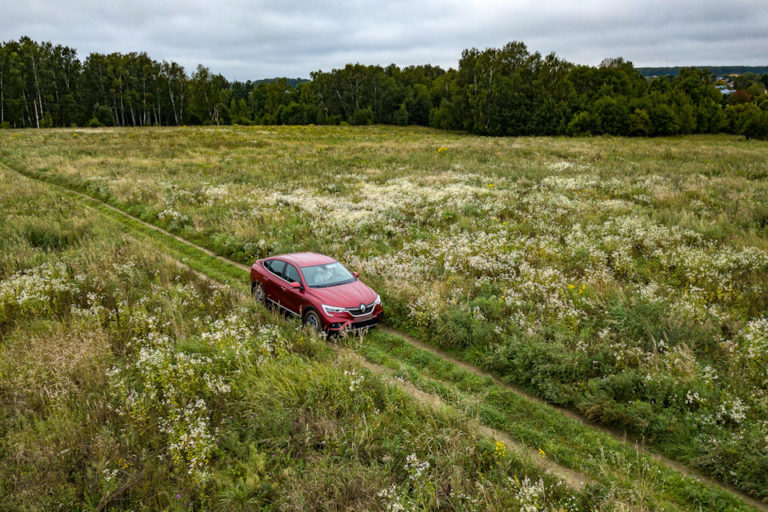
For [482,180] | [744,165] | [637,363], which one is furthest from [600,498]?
[744,165]

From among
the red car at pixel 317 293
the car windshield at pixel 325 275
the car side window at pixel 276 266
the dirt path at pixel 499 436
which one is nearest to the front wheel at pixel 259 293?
the red car at pixel 317 293

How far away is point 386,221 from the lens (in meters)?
20.5

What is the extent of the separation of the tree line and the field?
57.3m

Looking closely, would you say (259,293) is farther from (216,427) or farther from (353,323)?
(216,427)

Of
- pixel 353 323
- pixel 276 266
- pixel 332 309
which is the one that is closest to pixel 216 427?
pixel 332 309

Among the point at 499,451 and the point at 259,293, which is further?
the point at 259,293

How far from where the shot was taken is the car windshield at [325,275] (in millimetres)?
11625

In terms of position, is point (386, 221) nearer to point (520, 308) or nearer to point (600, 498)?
point (520, 308)

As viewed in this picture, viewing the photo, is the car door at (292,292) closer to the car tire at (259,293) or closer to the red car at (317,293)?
the red car at (317,293)

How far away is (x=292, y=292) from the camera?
38.1ft

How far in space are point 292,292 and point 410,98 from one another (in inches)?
Result: 3885

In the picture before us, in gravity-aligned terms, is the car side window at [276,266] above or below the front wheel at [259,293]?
above

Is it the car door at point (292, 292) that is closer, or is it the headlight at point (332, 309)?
the headlight at point (332, 309)

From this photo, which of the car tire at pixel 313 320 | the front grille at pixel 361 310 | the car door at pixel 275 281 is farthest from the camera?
the car door at pixel 275 281
